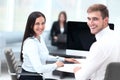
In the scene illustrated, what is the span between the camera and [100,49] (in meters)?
2.08

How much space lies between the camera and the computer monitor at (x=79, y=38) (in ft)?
12.6

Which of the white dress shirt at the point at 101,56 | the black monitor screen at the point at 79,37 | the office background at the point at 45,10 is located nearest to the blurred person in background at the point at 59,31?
the office background at the point at 45,10

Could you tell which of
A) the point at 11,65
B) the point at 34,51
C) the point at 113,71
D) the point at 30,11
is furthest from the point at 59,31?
the point at 113,71

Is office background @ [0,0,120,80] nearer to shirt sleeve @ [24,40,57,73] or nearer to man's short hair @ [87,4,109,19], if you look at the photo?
shirt sleeve @ [24,40,57,73]

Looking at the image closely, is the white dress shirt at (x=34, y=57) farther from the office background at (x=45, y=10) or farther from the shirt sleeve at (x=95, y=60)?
the office background at (x=45, y=10)

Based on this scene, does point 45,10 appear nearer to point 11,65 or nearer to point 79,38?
point 79,38

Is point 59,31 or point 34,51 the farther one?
point 59,31

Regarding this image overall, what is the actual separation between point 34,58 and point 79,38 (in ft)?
4.12

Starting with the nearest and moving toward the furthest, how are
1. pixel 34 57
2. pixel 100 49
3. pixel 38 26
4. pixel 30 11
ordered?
pixel 100 49
pixel 34 57
pixel 38 26
pixel 30 11

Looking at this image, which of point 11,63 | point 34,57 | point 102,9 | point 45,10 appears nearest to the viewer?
point 102,9

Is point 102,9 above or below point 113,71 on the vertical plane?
above

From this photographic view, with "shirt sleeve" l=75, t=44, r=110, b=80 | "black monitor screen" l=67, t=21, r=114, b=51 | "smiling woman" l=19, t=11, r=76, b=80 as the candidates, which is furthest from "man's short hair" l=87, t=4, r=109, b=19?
"black monitor screen" l=67, t=21, r=114, b=51

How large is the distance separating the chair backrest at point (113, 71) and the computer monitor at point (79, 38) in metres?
1.87

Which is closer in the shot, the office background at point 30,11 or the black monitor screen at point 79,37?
the black monitor screen at point 79,37
